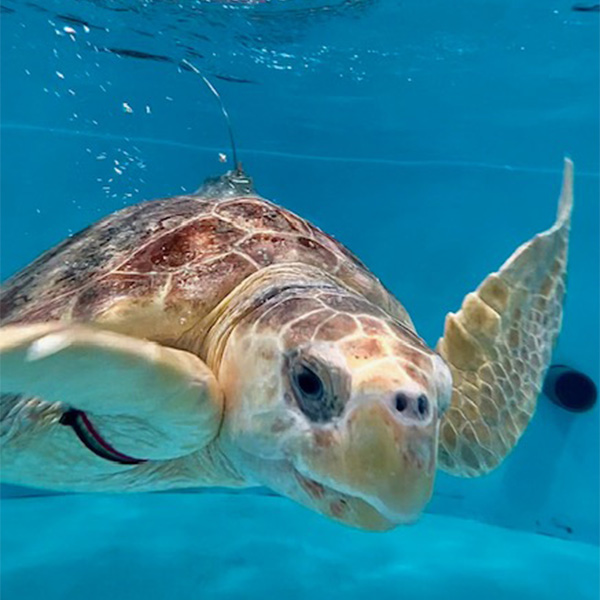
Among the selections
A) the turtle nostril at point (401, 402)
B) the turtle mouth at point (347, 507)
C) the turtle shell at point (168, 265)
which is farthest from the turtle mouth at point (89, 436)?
the turtle nostril at point (401, 402)

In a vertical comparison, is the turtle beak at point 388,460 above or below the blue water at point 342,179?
below

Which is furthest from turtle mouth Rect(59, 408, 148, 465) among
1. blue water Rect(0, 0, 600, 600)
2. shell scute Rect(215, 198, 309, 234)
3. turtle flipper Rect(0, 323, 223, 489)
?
blue water Rect(0, 0, 600, 600)

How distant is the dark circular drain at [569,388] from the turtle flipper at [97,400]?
11.8ft

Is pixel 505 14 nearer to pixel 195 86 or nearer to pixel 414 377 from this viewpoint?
pixel 195 86

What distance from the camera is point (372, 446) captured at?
1.33 metres

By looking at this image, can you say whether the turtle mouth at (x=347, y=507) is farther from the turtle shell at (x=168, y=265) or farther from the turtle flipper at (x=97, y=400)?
the turtle shell at (x=168, y=265)

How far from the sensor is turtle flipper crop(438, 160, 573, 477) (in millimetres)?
2541

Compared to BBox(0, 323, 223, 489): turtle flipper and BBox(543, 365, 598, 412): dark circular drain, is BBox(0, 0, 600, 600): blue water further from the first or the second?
BBox(0, 323, 223, 489): turtle flipper

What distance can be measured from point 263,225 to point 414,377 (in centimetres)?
117

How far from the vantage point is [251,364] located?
5.54 ft

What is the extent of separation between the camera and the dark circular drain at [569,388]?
16.0 ft

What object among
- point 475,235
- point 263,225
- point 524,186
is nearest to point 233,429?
point 263,225

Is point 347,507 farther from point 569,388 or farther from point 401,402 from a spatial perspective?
point 569,388

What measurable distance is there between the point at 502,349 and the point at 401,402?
1535mm
